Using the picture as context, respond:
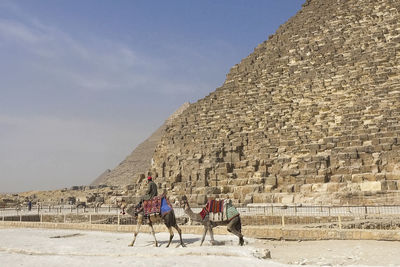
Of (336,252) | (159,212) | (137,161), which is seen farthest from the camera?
(137,161)

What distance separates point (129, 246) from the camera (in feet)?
27.9

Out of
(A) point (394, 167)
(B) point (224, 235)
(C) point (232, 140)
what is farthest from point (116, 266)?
(C) point (232, 140)

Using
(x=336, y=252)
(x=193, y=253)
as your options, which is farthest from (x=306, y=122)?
(x=193, y=253)

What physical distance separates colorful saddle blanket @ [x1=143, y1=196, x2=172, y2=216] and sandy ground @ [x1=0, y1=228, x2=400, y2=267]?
0.63 meters

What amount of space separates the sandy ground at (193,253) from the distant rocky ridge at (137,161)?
61391 mm

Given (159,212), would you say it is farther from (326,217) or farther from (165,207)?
(326,217)

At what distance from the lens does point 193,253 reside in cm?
705

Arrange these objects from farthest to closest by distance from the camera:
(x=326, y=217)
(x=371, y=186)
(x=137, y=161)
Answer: (x=137, y=161) < (x=371, y=186) < (x=326, y=217)

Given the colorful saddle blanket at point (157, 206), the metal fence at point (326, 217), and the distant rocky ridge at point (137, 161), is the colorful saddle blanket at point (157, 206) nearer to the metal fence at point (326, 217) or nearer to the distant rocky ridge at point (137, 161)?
the metal fence at point (326, 217)

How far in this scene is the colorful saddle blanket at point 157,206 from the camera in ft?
27.8

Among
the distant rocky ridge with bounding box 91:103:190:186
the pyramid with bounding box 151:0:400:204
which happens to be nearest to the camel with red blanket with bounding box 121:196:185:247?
the pyramid with bounding box 151:0:400:204

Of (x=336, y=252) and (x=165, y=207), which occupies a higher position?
(x=165, y=207)

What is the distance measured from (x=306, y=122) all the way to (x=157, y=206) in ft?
51.0

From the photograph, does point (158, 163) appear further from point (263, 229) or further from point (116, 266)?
point (116, 266)
